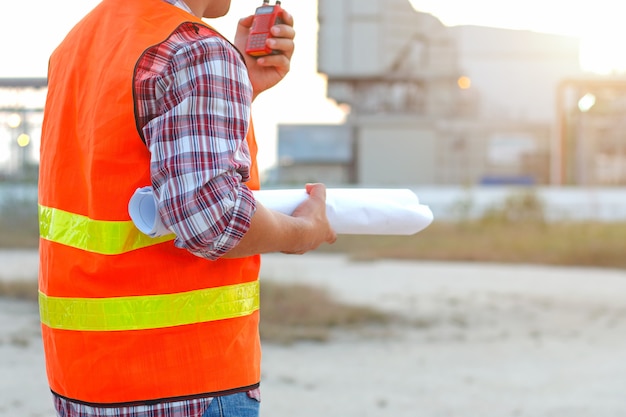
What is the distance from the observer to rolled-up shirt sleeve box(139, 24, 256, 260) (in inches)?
53.0

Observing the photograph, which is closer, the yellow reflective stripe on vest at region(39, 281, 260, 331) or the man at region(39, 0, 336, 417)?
the man at region(39, 0, 336, 417)

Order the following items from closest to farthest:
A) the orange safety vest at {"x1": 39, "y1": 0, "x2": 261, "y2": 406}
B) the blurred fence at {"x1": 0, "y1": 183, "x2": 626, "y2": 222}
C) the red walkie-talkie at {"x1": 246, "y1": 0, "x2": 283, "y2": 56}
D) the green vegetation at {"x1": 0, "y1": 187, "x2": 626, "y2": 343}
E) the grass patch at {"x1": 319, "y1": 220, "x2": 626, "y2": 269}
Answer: the orange safety vest at {"x1": 39, "y1": 0, "x2": 261, "y2": 406} < the red walkie-talkie at {"x1": 246, "y1": 0, "x2": 283, "y2": 56} < the green vegetation at {"x1": 0, "y1": 187, "x2": 626, "y2": 343} < the grass patch at {"x1": 319, "y1": 220, "x2": 626, "y2": 269} < the blurred fence at {"x1": 0, "y1": 183, "x2": 626, "y2": 222}

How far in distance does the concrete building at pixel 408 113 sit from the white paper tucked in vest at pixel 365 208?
34.1m

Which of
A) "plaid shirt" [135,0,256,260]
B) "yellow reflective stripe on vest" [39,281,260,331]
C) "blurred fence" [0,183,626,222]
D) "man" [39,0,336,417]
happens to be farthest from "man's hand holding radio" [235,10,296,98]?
"blurred fence" [0,183,626,222]

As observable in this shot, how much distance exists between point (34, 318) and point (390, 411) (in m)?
4.26

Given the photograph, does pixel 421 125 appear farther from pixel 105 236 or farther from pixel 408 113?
pixel 105 236

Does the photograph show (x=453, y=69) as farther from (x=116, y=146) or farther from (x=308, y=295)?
(x=116, y=146)

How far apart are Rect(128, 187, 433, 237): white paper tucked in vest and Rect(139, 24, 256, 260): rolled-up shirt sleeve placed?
242mm

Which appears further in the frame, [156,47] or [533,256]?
[533,256]

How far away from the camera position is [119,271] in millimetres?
1469

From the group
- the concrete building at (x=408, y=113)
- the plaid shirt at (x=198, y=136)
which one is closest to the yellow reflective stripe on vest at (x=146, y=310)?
the plaid shirt at (x=198, y=136)

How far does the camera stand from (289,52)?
1816 millimetres

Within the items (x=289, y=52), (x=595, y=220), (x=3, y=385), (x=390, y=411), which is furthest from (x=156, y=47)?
(x=595, y=220)

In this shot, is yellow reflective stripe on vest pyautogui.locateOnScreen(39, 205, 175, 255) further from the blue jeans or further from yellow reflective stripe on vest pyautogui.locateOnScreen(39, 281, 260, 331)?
the blue jeans
